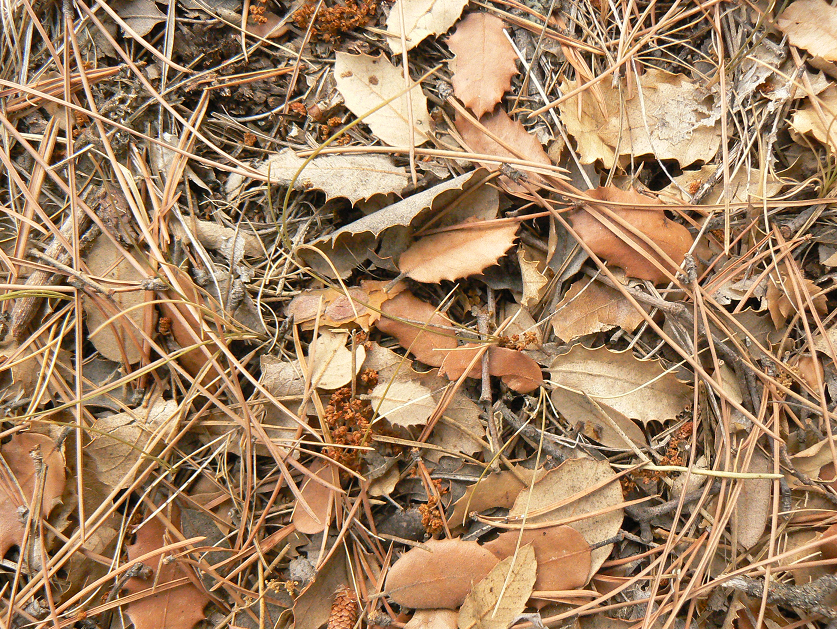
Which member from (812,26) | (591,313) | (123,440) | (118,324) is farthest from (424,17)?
(123,440)

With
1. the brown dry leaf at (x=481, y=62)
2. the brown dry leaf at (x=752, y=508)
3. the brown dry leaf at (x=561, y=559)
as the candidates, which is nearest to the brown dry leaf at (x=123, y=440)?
the brown dry leaf at (x=561, y=559)

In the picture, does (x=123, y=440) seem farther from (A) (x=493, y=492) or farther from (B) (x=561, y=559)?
(B) (x=561, y=559)

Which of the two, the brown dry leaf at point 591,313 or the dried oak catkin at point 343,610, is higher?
the brown dry leaf at point 591,313

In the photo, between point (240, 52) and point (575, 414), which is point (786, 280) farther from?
point (240, 52)

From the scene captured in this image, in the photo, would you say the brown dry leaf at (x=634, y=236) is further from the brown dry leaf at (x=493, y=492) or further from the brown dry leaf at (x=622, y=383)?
the brown dry leaf at (x=493, y=492)

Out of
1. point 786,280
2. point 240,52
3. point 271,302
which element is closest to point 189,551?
point 271,302

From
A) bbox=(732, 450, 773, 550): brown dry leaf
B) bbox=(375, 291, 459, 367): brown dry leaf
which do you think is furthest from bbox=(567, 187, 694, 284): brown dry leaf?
bbox=(732, 450, 773, 550): brown dry leaf
